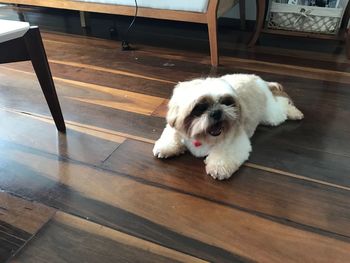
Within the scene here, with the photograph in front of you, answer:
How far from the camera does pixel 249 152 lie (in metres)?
1.36

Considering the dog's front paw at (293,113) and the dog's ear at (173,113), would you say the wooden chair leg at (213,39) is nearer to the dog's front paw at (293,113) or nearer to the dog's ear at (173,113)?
the dog's front paw at (293,113)

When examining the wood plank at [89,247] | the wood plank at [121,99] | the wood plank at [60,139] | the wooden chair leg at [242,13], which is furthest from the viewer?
the wooden chair leg at [242,13]

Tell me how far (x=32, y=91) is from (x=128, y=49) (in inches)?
32.4

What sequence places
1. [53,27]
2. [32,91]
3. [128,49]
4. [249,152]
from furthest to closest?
[53,27], [128,49], [32,91], [249,152]

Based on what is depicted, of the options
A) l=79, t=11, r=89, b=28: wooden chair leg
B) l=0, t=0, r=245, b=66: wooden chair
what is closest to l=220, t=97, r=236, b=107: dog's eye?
l=0, t=0, r=245, b=66: wooden chair

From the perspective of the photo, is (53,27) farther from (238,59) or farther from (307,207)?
(307,207)

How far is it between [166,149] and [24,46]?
651mm

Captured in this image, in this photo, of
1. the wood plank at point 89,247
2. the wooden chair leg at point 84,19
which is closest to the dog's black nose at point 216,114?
the wood plank at point 89,247

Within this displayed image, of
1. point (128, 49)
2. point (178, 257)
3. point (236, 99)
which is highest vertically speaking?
point (236, 99)

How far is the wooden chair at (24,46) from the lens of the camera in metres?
1.19

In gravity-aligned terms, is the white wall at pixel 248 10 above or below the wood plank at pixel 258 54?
above

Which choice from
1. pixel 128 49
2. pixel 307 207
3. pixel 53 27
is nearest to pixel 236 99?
pixel 307 207

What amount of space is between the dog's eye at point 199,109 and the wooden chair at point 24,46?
0.65m

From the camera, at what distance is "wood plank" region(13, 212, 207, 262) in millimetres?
967
